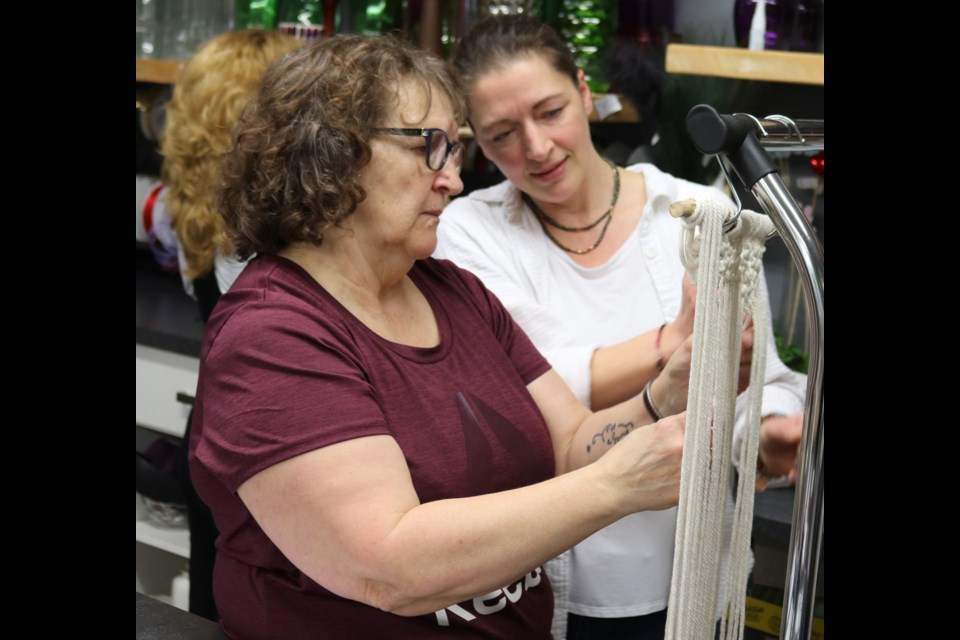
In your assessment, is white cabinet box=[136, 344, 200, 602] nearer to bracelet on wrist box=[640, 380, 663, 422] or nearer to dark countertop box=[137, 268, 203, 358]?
dark countertop box=[137, 268, 203, 358]

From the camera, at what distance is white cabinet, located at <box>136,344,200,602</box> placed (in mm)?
2451

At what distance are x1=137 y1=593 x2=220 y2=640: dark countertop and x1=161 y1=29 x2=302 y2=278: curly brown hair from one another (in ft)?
2.61

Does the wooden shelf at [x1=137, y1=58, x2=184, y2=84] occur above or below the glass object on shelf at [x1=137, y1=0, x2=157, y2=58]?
below

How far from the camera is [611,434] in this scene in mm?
1332

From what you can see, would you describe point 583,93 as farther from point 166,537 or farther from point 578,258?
point 166,537

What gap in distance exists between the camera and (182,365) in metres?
2.45

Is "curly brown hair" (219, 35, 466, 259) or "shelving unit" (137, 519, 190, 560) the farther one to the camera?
"shelving unit" (137, 519, 190, 560)

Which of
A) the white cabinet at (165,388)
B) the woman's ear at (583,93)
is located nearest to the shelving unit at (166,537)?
the white cabinet at (165,388)

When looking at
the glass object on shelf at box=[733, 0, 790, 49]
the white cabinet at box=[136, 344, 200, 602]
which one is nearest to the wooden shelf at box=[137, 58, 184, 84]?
the white cabinet at box=[136, 344, 200, 602]

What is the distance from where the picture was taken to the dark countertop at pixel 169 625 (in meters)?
1.11

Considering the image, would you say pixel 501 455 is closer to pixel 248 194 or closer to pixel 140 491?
pixel 248 194

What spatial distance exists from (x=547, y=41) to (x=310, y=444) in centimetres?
82

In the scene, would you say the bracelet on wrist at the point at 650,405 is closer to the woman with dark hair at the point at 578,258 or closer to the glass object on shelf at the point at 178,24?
the woman with dark hair at the point at 578,258
